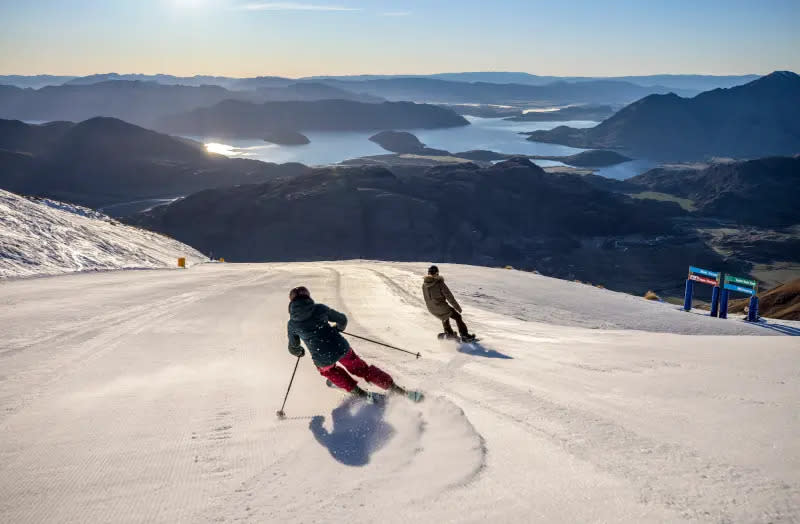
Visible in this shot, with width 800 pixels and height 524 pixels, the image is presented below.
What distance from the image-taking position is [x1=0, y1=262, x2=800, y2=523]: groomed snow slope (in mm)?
4203

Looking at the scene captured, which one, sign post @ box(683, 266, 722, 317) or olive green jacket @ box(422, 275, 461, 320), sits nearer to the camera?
olive green jacket @ box(422, 275, 461, 320)

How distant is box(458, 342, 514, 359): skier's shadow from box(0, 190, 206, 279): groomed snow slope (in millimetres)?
12237

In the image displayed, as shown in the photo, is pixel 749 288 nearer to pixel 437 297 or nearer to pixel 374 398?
pixel 437 297

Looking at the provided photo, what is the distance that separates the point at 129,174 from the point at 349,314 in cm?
13430

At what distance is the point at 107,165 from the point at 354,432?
143372 millimetres

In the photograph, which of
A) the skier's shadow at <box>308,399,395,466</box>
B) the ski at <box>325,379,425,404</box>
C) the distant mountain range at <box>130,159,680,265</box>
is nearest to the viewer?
the skier's shadow at <box>308,399,395,466</box>

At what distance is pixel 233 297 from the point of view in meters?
14.5

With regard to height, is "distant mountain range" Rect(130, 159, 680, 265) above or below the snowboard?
below

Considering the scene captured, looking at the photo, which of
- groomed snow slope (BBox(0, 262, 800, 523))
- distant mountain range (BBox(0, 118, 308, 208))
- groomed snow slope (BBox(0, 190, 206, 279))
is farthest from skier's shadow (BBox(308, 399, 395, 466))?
distant mountain range (BBox(0, 118, 308, 208))

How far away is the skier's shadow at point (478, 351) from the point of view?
9.02 meters

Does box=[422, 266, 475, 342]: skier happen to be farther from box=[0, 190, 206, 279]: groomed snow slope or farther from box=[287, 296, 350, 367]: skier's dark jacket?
box=[0, 190, 206, 279]: groomed snow slope

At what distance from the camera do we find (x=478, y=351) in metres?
9.33

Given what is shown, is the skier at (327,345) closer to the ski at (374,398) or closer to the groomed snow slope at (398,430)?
the ski at (374,398)

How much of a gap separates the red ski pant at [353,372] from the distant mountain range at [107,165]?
12005cm
